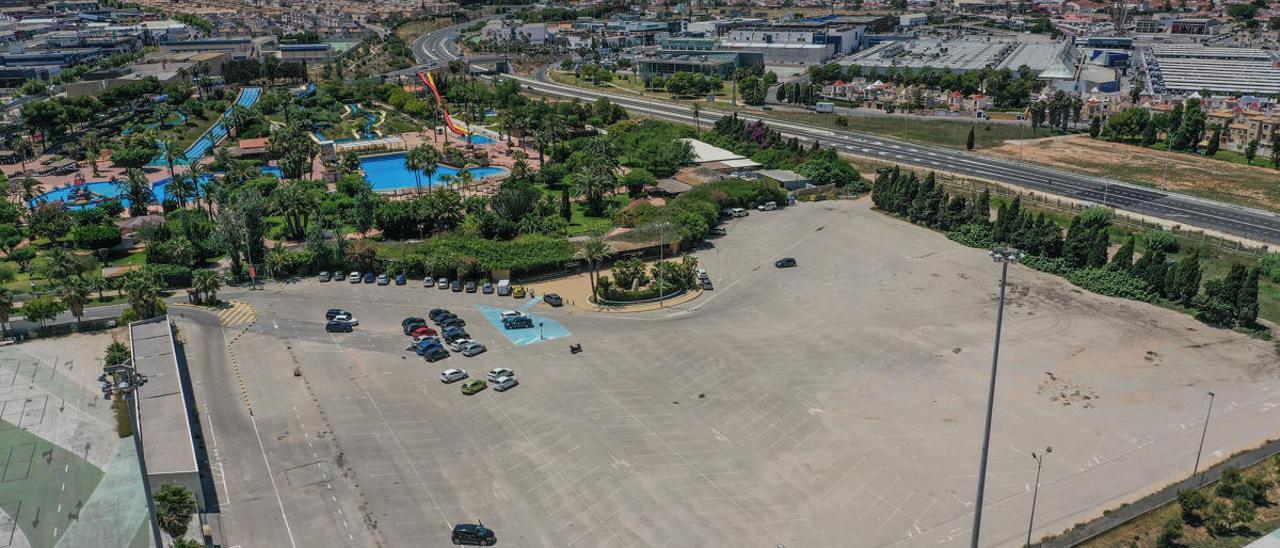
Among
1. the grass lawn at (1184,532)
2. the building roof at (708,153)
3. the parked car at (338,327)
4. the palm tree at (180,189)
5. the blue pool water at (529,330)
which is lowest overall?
the grass lawn at (1184,532)

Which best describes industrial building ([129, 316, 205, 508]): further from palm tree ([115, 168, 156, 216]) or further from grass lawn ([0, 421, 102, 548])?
palm tree ([115, 168, 156, 216])

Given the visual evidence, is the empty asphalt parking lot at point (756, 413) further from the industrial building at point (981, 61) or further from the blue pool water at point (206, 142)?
the industrial building at point (981, 61)

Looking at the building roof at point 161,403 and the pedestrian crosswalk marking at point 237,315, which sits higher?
the building roof at point 161,403

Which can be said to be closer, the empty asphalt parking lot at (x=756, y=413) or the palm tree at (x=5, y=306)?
the empty asphalt parking lot at (x=756, y=413)

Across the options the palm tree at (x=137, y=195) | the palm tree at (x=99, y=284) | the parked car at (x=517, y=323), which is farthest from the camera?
the palm tree at (x=137, y=195)

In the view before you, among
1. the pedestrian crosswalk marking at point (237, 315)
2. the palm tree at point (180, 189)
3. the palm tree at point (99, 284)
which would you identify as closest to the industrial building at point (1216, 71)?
the palm tree at point (180, 189)

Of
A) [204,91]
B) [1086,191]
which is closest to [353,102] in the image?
[204,91]
